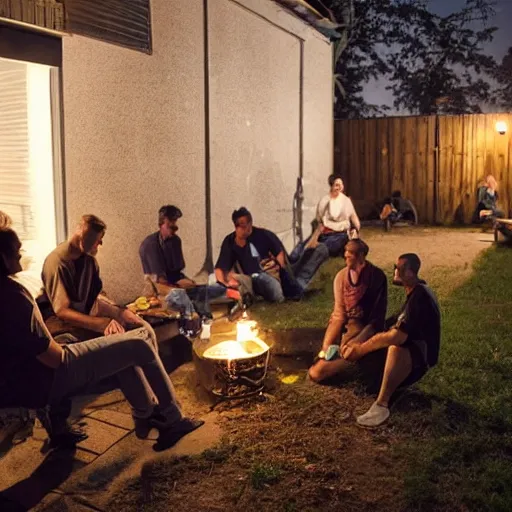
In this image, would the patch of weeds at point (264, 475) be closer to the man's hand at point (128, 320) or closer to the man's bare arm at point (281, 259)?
the man's hand at point (128, 320)

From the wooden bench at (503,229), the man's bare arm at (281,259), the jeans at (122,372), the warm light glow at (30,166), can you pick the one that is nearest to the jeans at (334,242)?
the man's bare arm at (281,259)

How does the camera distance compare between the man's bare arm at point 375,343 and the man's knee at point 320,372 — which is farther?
the man's knee at point 320,372

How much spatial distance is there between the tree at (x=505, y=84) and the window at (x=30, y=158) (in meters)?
22.4

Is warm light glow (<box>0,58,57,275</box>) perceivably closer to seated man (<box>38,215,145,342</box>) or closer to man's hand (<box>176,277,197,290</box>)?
seated man (<box>38,215,145,342</box>)

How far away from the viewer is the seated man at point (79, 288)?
5.34 m

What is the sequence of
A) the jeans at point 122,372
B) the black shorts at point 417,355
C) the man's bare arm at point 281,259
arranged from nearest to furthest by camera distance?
the jeans at point 122,372, the black shorts at point 417,355, the man's bare arm at point 281,259

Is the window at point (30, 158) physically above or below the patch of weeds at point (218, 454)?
above

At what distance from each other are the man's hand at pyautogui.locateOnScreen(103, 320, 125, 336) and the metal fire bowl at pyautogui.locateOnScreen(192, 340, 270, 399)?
62cm

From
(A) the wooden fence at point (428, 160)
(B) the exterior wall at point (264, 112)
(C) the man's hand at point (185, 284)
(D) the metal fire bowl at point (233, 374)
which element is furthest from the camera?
(A) the wooden fence at point (428, 160)

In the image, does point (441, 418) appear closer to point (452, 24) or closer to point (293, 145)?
point (293, 145)

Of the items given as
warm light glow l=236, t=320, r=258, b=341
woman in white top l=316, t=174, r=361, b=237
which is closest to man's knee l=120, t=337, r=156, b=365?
warm light glow l=236, t=320, r=258, b=341

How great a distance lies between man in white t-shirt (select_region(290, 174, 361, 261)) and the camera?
37.5 feet

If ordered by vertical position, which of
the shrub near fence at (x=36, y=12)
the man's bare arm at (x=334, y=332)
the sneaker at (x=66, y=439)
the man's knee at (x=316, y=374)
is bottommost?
the sneaker at (x=66, y=439)

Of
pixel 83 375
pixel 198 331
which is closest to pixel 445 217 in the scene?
pixel 198 331
